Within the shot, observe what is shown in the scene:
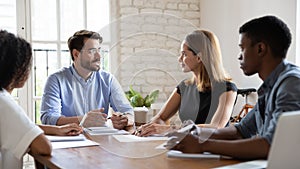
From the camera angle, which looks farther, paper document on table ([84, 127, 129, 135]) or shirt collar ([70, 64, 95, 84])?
shirt collar ([70, 64, 95, 84])

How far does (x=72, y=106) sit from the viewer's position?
2436 mm

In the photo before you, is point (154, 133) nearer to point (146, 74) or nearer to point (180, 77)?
point (180, 77)

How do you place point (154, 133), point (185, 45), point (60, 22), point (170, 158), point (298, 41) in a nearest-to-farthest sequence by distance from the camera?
point (170, 158) → point (154, 133) → point (185, 45) → point (298, 41) → point (60, 22)

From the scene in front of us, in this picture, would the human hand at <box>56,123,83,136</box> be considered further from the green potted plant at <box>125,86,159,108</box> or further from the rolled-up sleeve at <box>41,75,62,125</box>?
the green potted plant at <box>125,86,159,108</box>

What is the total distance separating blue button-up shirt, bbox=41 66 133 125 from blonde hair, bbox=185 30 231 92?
0.51 m

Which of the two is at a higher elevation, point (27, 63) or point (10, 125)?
point (27, 63)

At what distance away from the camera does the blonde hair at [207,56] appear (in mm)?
2193

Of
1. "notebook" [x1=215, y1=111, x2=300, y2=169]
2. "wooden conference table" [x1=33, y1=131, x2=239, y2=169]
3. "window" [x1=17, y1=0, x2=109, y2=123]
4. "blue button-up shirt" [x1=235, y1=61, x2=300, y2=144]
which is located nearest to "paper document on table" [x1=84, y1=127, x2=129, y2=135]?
"wooden conference table" [x1=33, y1=131, x2=239, y2=169]

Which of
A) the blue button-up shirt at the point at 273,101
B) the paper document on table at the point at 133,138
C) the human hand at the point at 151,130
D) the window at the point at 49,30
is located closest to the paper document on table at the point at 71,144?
the paper document on table at the point at 133,138

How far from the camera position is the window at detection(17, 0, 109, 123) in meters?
3.57

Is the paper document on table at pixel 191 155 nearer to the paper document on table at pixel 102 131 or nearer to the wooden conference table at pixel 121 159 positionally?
the wooden conference table at pixel 121 159

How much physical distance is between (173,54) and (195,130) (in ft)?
3.38

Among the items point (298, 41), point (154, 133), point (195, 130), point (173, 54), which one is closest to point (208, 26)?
point (298, 41)

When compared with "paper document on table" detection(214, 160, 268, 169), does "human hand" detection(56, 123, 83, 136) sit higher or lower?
lower
